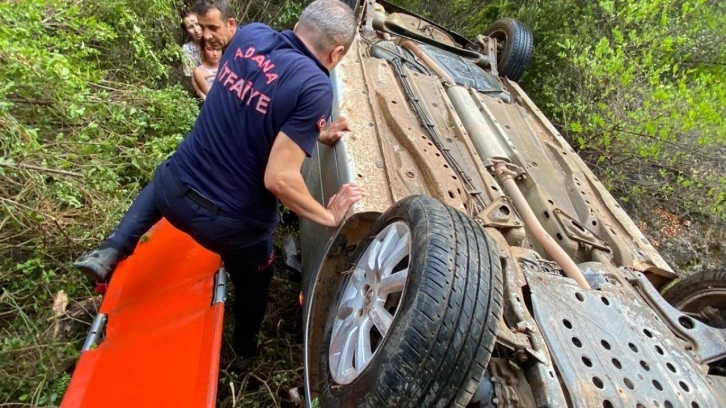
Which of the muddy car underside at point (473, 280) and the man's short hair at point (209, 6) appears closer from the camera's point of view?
the muddy car underside at point (473, 280)

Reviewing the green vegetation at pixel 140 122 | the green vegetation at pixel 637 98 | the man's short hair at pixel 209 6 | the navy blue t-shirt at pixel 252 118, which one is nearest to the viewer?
the navy blue t-shirt at pixel 252 118

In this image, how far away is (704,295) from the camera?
2.38m

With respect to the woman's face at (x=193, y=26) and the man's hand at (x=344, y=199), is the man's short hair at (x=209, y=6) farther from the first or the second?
the man's hand at (x=344, y=199)

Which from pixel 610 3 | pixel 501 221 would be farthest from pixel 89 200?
pixel 610 3

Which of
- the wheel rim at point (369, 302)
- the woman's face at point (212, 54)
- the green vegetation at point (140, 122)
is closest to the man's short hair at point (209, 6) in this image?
the woman's face at point (212, 54)

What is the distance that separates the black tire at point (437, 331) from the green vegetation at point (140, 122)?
1.29m

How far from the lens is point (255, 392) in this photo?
2.55 m

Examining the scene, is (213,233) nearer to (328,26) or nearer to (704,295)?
(328,26)

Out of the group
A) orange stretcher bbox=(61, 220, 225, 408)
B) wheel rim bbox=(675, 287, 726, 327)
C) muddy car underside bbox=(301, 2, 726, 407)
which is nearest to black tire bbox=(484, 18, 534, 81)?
muddy car underside bbox=(301, 2, 726, 407)

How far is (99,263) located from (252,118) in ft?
3.35

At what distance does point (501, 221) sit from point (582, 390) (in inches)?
35.6

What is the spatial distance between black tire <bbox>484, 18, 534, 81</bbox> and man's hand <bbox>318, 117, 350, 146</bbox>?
3.19 m

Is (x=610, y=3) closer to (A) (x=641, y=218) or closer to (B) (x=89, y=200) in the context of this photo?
(A) (x=641, y=218)

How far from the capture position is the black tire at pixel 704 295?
2322mm
